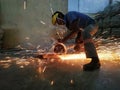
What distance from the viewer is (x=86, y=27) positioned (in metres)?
6.42

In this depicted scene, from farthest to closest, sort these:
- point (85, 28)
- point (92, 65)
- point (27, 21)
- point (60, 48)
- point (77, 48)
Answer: point (27, 21) → point (77, 48) → point (60, 48) → point (85, 28) → point (92, 65)

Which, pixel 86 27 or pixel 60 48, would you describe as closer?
pixel 86 27

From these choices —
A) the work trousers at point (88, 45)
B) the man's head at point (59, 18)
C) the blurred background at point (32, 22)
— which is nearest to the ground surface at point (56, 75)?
the work trousers at point (88, 45)

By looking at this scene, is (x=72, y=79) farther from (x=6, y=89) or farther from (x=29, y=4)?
(x=29, y=4)

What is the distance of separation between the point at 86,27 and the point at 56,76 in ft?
4.85

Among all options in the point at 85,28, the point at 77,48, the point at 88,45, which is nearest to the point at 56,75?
the point at 88,45

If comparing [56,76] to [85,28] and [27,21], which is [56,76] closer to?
[85,28]

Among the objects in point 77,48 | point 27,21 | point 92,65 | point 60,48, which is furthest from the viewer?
point 27,21

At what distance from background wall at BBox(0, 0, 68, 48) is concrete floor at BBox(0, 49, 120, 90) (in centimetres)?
498

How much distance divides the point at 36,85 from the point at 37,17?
28.0 ft

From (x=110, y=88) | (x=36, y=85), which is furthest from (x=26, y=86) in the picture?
(x=110, y=88)

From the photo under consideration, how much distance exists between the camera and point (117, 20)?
13.9 metres

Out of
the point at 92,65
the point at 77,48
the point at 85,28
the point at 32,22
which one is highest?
the point at 32,22

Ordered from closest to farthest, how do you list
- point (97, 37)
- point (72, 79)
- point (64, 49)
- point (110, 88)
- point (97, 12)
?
1. point (110, 88)
2. point (72, 79)
3. point (64, 49)
4. point (97, 37)
5. point (97, 12)
